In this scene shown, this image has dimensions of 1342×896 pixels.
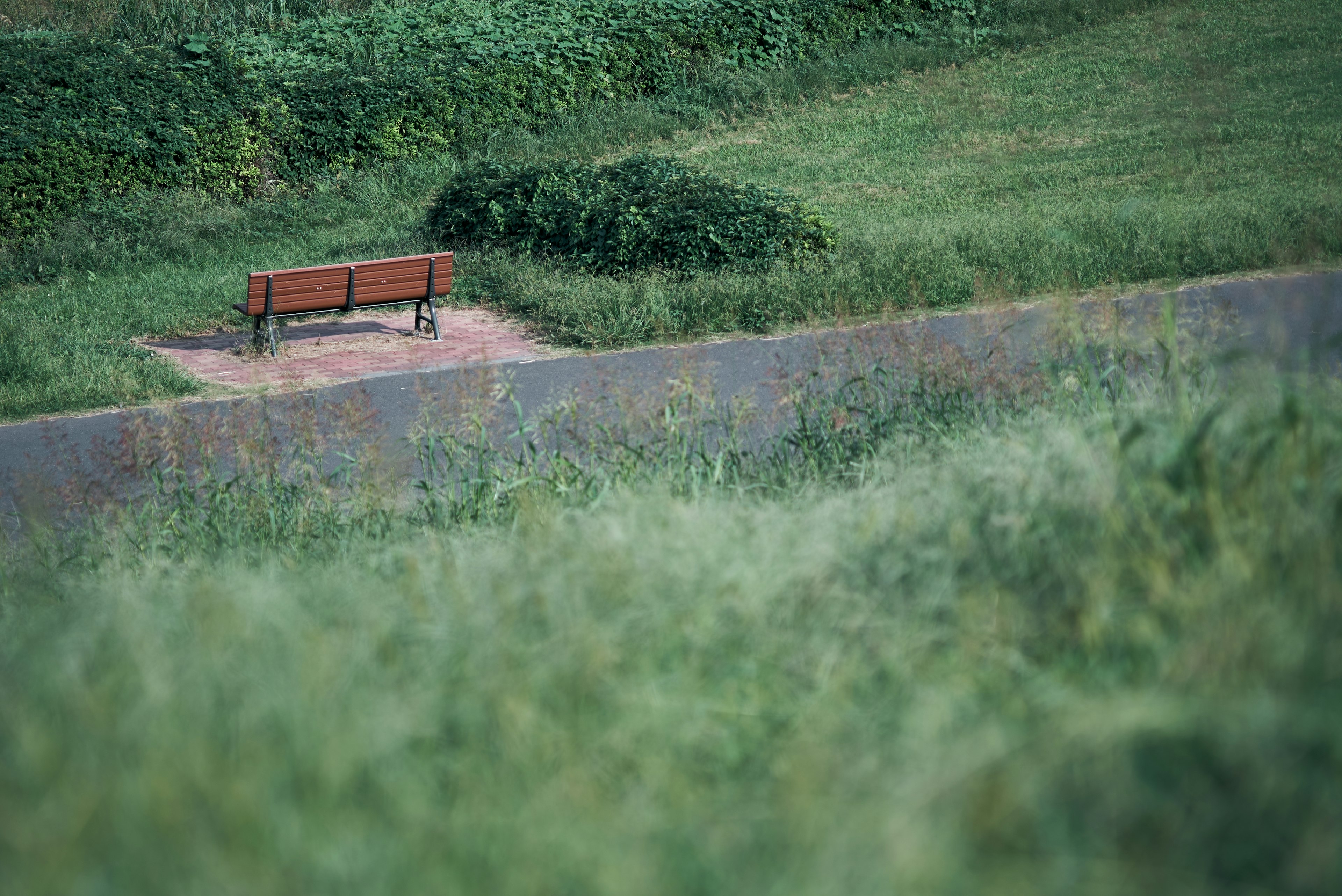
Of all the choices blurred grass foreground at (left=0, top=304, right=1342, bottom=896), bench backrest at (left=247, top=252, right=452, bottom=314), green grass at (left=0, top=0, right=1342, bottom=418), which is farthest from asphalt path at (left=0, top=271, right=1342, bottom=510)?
blurred grass foreground at (left=0, top=304, right=1342, bottom=896)

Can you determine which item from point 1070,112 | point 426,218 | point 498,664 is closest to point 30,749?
point 498,664

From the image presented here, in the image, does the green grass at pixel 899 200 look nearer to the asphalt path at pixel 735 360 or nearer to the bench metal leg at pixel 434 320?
the asphalt path at pixel 735 360

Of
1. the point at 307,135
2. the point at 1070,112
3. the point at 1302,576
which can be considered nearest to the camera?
the point at 1302,576

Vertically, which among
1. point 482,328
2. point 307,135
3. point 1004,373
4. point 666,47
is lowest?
point 482,328

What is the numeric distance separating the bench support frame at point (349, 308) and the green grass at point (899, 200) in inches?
38.0

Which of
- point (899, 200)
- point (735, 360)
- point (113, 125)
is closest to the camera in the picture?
point (735, 360)

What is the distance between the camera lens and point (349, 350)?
34.7ft

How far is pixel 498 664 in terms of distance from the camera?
7.34 feet

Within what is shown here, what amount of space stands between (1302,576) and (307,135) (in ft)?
60.6

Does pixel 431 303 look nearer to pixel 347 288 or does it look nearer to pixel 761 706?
pixel 347 288

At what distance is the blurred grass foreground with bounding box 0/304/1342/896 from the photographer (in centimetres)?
166

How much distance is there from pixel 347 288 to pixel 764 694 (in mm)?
8897

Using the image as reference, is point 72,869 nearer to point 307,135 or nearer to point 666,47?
point 307,135

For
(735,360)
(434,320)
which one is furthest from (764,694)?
(434,320)
